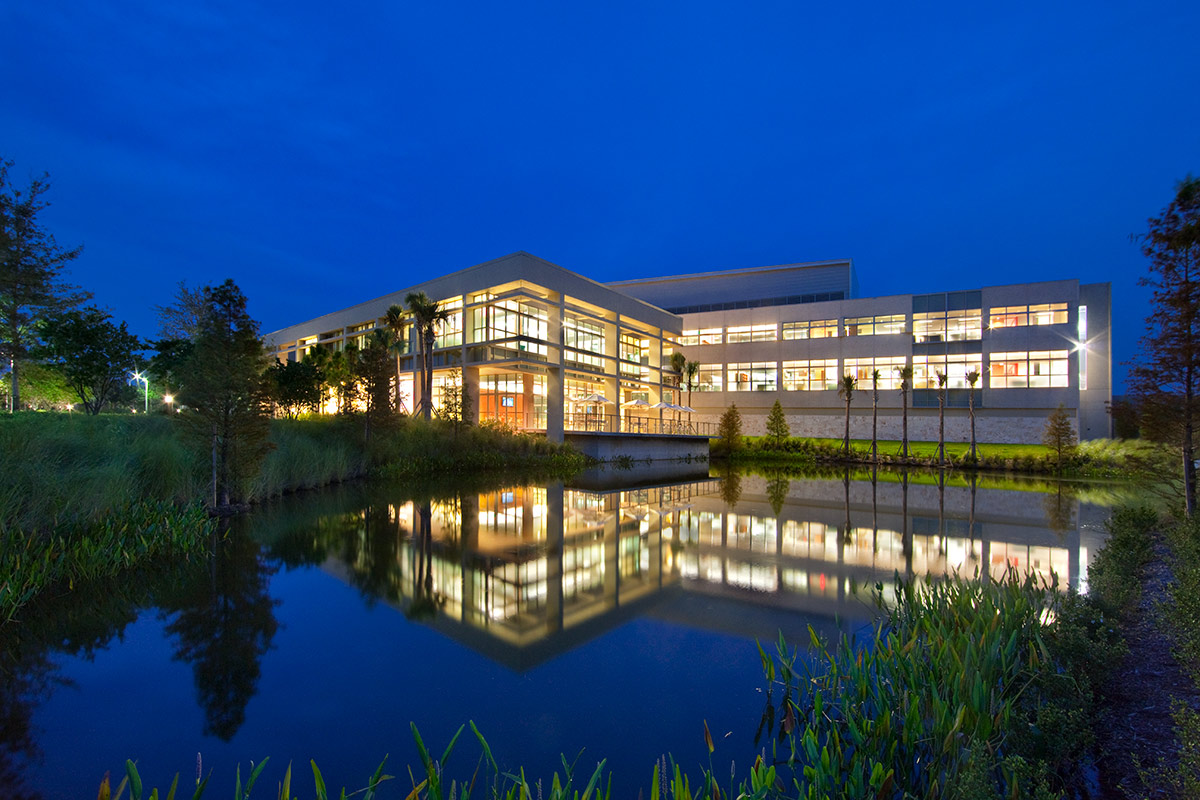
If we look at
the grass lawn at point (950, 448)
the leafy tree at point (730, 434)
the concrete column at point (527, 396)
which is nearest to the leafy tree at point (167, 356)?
the concrete column at point (527, 396)

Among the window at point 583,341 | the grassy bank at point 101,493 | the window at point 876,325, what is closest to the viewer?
the grassy bank at point 101,493

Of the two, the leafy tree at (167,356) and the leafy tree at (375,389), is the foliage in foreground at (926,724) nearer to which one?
the leafy tree at (375,389)

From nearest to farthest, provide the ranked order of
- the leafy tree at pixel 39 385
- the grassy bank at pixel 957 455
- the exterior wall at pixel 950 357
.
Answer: the leafy tree at pixel 39 385 → the grassy bank at pixel 957 455 → the exterior wall at pixel 950 357

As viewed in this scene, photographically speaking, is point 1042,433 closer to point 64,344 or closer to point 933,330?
point 933,330

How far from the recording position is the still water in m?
3.93

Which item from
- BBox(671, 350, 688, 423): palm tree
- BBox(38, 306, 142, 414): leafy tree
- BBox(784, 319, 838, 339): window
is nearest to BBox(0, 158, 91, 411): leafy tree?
BBox(38, 306, 142, 414): leafy tree

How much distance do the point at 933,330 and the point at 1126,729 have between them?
46.7 meters

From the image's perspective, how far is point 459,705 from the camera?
4.54 meters

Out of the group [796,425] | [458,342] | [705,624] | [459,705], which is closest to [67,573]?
[459,705]

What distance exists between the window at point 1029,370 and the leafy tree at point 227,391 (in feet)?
154

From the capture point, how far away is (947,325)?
4331cm

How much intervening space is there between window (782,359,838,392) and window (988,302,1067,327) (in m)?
11.7

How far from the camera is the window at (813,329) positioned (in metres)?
47.0

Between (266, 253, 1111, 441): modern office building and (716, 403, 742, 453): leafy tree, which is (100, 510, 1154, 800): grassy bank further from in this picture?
(716, 403, 742, 453): leafy tree
